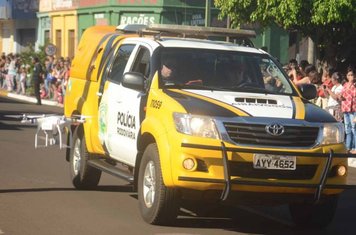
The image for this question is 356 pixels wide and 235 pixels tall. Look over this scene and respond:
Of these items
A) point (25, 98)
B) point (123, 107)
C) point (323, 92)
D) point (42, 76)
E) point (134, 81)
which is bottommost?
point (25, 98)

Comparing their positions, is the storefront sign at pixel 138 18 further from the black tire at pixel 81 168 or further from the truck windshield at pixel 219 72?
the truck windshield at pixel 219 72

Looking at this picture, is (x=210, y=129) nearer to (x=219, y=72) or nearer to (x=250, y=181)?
(x=250, y=181)

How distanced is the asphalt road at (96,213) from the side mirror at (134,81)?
1414 mm

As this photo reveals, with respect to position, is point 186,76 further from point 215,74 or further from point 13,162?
point 13,162

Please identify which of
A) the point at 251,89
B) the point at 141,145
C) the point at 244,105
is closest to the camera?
the point at 244,105

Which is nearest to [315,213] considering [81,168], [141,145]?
[141,145]

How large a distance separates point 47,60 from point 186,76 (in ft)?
94.5

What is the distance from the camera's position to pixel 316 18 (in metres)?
21.0

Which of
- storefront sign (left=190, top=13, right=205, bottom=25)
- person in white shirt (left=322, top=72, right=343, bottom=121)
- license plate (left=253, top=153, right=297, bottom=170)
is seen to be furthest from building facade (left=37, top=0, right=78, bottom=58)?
license plate (left=253, top=153, right=297, bottom=170)

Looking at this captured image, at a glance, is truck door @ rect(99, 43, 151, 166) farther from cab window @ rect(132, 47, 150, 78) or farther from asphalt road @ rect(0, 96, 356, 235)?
asphalt road @ rect(0, 96, 356, 235)

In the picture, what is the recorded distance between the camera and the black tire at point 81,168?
11156 millimetres

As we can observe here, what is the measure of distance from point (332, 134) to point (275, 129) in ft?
2.23

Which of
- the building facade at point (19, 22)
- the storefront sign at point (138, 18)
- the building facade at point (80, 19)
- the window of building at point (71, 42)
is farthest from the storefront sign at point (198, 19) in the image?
the building facade at point (19, 22)

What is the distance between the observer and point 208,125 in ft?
27.1
